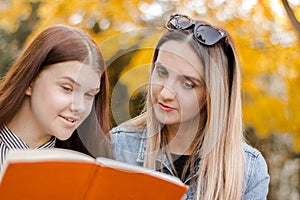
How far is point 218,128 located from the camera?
5.87 ft

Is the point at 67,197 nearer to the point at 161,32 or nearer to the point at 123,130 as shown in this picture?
the point at 123,130

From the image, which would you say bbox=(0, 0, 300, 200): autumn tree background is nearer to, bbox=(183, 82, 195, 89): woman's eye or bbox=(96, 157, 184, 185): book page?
bbox=(183, 82, 195, 89): woman's eye

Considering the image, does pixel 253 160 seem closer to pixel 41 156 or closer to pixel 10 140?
pixel 10 140

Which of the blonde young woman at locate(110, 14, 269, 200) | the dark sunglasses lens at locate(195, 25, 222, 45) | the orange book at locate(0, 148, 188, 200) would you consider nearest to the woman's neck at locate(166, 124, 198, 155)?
the blonde young woman at locate(110, 14, 269, 200)

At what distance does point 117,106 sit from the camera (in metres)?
1.91

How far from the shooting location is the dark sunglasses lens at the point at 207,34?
177 cm

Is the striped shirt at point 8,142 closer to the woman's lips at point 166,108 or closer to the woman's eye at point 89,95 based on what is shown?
the woman's eye at point 89,95

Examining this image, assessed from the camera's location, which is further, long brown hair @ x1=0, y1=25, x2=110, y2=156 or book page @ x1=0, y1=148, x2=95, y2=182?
long brown hair @ x1=0, y1=25, x2=110, y2=156

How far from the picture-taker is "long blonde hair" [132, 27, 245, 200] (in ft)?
5.75

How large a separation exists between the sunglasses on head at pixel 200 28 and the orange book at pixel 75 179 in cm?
64

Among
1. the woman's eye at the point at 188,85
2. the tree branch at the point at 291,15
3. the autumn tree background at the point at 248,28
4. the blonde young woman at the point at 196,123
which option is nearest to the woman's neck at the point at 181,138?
the blonde young woman at the point at 196,123

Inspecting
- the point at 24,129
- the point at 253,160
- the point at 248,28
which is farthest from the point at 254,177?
the point at 248,28

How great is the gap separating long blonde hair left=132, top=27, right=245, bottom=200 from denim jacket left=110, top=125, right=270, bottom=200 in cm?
3

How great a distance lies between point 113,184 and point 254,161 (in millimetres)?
739
